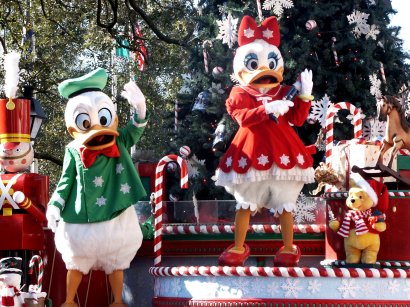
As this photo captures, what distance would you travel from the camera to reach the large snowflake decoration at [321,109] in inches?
478

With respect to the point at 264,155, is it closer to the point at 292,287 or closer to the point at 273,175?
the point at 273,175

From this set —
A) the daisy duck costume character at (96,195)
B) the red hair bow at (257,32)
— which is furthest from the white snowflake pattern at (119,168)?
the red hair bow at (257,32)

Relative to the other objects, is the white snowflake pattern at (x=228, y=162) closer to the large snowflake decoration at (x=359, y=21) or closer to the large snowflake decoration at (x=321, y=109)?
the large snowflake decoration at (x=321, y=109)

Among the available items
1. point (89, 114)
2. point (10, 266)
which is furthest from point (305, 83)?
point (10, 266)

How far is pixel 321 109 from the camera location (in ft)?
40.0

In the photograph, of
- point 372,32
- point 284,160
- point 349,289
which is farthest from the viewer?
point 372,32

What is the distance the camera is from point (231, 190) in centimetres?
879

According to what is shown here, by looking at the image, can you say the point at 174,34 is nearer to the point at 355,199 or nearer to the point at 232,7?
the point at 232,7

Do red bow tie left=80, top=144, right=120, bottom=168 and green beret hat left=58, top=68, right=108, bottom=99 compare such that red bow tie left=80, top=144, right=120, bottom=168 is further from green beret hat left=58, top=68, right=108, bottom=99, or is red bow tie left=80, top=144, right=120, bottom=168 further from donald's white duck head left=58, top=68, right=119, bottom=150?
green beret hat left=58, top=68, right=108, bottom=99

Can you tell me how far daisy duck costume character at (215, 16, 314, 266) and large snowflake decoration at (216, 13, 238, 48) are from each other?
3.31 m

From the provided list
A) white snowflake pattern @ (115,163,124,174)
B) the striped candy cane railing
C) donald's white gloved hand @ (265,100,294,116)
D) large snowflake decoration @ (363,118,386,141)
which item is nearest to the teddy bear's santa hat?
the striped candy cane railing

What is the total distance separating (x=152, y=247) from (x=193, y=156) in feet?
10.7

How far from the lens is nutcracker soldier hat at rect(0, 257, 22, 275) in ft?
27.3

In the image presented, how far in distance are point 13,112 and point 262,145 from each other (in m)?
2.37
